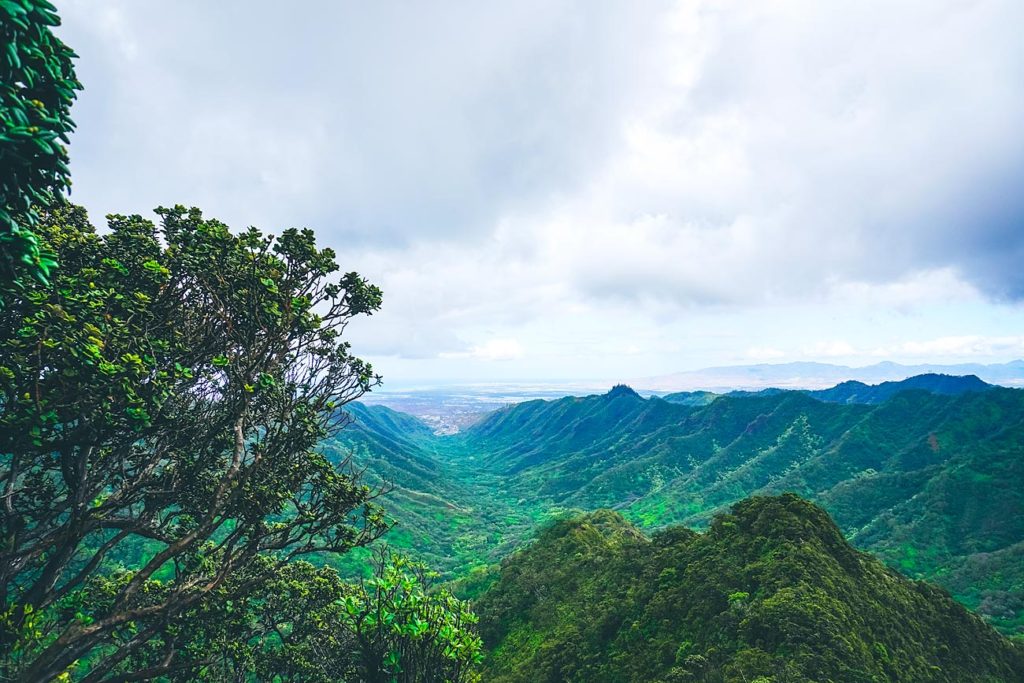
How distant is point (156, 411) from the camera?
38.2 feet

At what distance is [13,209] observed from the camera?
28.6ft

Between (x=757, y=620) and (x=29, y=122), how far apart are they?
30.6m

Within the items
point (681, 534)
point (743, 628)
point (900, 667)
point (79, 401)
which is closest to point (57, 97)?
point (79, 401)

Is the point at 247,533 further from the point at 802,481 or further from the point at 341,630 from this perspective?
the point at 802,481

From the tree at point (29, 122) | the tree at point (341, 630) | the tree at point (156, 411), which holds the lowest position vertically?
the tree at point (341, 630)

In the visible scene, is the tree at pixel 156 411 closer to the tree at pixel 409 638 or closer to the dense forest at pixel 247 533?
the dense forest at pixel 247 533

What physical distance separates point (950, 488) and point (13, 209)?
109183mm

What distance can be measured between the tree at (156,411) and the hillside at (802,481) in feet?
224

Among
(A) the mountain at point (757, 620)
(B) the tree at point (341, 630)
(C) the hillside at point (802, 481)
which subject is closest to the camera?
(B) the tree at point (341, 630)

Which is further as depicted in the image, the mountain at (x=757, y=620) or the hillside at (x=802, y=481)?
the hillside at (x=802, y=481)

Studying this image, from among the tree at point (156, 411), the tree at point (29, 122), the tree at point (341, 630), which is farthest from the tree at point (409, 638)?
the tree at point (29, 122)

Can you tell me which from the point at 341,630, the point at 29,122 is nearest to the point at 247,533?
the point at 341,630

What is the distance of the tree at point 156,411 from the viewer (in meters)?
10.4

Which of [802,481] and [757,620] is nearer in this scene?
[757,620]
